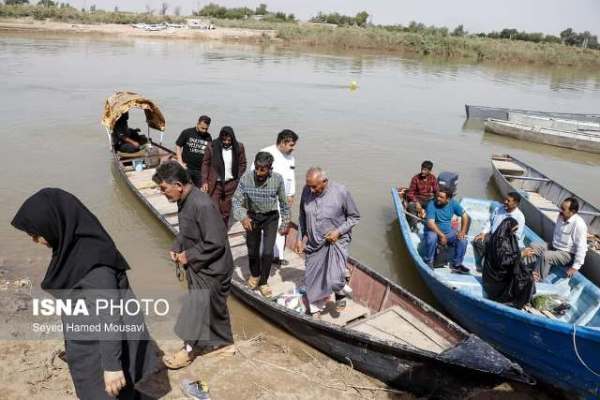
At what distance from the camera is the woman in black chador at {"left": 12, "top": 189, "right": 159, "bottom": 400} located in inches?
87.5

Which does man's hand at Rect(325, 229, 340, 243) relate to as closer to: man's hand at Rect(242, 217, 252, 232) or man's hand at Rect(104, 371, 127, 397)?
man's hand at Rect(242, 217, 252, 232)

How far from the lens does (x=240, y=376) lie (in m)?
4.40

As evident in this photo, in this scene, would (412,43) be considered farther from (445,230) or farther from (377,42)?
(445,230)

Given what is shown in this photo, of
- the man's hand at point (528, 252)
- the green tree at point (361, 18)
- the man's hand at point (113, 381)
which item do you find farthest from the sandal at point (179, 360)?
the green tree at point (361, 18)

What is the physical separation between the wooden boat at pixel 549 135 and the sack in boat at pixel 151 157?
12.7 m

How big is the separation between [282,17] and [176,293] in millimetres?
73743

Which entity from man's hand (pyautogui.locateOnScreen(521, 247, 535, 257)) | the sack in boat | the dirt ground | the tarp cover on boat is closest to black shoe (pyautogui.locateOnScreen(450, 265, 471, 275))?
man's hand (pyautogui.locateOnScreen(521, 247, 535, 257))

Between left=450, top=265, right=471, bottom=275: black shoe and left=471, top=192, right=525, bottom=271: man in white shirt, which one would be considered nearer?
left=471, top=192, right=525, bottom=271: man in white shirt

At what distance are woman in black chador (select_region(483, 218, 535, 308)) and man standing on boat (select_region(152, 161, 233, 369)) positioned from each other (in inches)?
127

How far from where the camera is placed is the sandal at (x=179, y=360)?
434 centimetres

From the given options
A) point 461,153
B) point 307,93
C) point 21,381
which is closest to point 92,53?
point 307,93

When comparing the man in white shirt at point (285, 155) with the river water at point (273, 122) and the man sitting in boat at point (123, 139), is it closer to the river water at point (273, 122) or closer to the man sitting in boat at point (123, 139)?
the river water at point (273, 122)

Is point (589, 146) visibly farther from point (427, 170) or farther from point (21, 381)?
point (21, 381)

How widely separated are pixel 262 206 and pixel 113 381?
8.54ft
